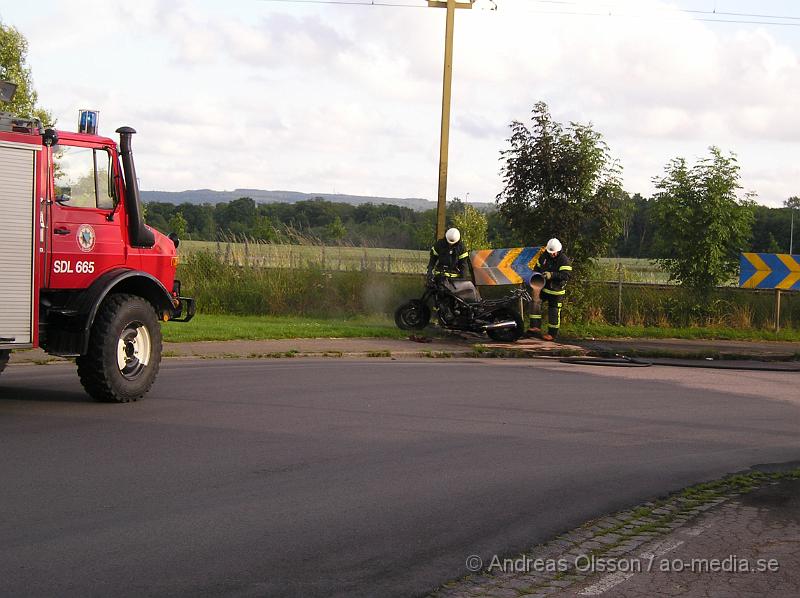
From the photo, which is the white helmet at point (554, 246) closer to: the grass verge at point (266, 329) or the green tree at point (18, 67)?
the grass verge at point (266, 329)

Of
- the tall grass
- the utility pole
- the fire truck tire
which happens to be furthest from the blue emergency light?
the tall grass

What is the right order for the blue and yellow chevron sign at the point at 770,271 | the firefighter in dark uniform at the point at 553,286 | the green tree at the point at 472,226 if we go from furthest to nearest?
the green tree at the point at 472,226 < the blue and yellow chevron sign at the point at 770,271 < the firefighter in dark uniform at the point at 553,286

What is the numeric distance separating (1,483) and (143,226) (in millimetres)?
4858

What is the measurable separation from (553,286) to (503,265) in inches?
68.7

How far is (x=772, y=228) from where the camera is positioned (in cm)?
7988

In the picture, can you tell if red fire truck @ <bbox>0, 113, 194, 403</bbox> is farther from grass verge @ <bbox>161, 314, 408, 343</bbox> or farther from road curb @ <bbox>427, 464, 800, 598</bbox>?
road curb @ <bbox>427, 464, 800, 598</bbox>

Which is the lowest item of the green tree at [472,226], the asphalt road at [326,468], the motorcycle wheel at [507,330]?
the asphalt road at [326,468]

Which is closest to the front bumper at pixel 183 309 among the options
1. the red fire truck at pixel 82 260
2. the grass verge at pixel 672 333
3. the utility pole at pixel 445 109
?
the red fire truck at pixel 82 260

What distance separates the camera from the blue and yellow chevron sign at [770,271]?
23781mm

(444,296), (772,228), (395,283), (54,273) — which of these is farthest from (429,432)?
(772,228)

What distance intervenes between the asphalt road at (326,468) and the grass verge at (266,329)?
3.99m

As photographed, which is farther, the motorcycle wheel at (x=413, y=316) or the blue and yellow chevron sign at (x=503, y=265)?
the blue and yellow chevron sign at (x=503, y=265)

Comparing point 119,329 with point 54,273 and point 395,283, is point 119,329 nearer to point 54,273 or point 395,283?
point 54,273

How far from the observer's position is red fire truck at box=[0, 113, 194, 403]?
1065cm
